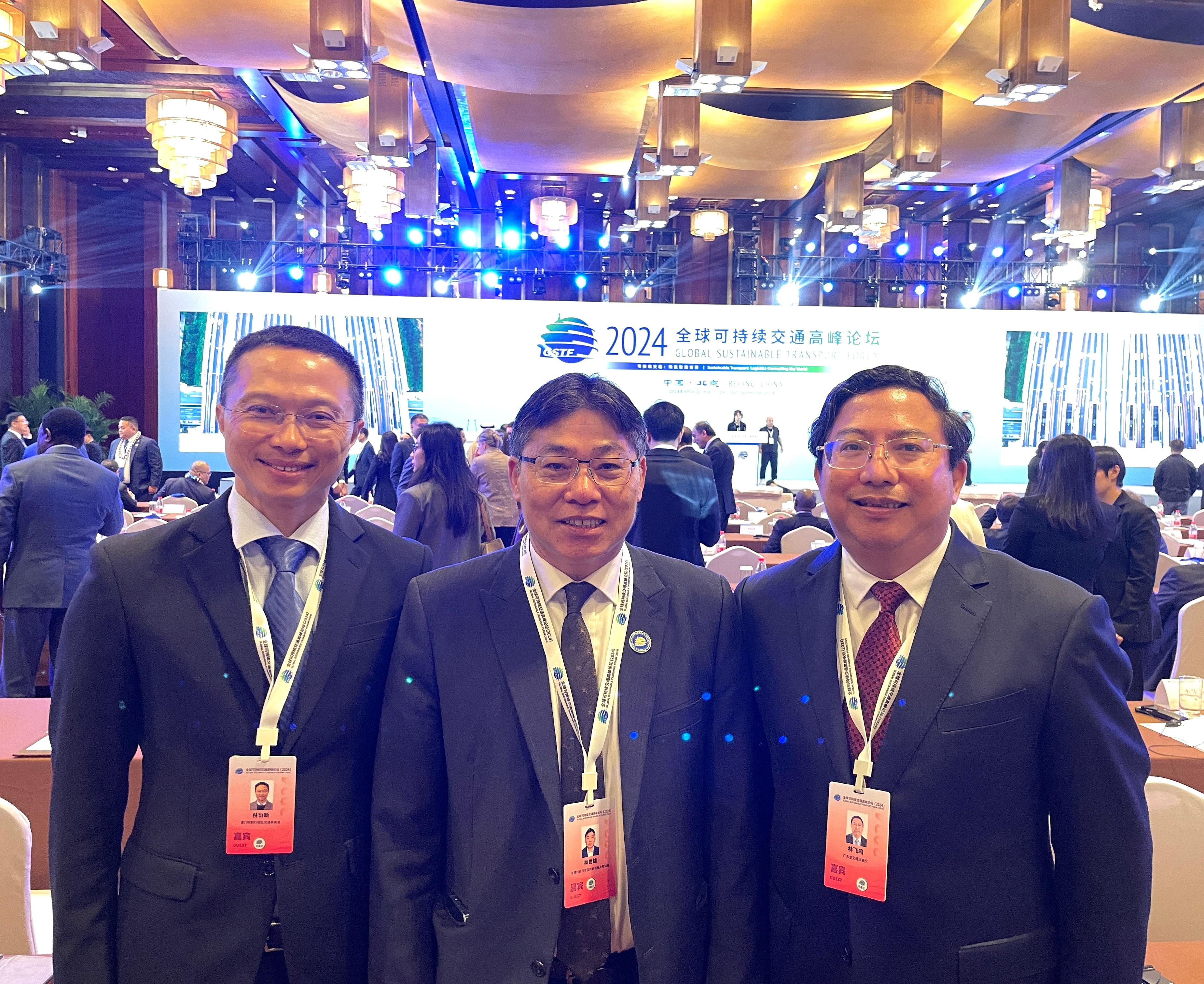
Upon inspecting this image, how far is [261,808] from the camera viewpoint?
4.66ft

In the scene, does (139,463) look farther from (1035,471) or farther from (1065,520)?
(1065,520)

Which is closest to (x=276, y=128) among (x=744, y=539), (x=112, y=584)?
(x=744, y=539)

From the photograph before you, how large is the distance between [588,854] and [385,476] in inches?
350

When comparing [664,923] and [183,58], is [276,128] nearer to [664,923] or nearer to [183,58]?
[183,58]

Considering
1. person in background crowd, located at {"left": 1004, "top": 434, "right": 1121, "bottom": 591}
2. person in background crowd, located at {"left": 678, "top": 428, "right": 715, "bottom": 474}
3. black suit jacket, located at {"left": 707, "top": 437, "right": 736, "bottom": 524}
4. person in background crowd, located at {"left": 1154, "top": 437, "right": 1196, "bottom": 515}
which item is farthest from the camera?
person in background crowd, located at {"left": 1154, "top": 437, "right": 1196, "bottom": 515}

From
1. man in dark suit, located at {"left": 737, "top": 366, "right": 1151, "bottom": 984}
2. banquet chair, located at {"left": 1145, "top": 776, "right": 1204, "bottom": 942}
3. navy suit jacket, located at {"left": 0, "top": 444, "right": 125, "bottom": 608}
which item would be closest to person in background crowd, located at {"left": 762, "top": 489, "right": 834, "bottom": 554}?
banquet chair, located at {"left": 1145, "top": 776, "right": 1204, "bottom": 942}

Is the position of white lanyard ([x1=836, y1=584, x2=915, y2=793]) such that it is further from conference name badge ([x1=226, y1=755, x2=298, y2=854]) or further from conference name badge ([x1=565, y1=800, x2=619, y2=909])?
conference name badge ([x1=226, y1=755, x2=298, y2=854])

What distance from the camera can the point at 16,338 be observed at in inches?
541

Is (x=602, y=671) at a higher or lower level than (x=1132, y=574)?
higher

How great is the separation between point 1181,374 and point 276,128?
1520 centimetres

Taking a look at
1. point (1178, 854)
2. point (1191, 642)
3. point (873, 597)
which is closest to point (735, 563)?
point (1191, 642)

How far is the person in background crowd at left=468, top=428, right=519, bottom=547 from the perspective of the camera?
21.2 feet

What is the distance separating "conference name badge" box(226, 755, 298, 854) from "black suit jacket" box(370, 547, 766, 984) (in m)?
0.15

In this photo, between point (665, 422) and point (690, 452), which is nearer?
point (665, 422)
